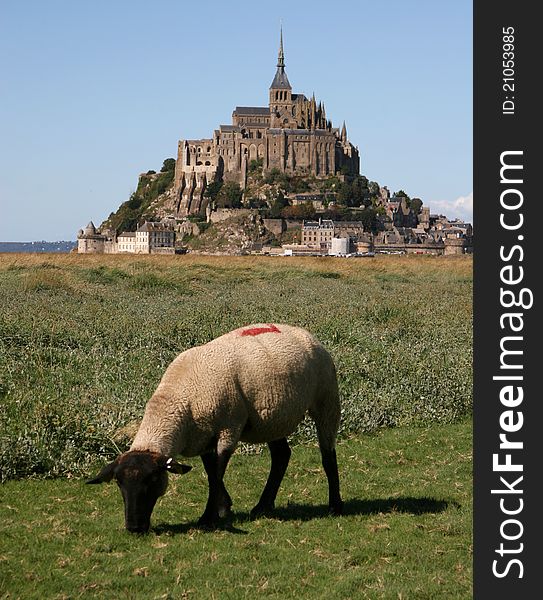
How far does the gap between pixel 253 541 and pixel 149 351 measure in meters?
9.23

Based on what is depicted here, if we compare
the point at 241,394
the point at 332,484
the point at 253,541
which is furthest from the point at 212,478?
the point at 332,484

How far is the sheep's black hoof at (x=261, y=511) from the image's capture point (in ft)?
33.2

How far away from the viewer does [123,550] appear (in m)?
8.87

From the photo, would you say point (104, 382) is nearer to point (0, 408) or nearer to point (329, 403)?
point (0, 408)

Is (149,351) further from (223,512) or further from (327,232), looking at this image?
(327,232)

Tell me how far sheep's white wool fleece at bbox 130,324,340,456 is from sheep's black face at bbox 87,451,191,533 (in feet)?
0.76

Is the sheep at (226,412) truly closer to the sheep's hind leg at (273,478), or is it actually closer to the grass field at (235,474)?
the sheep's hind leg at (273,478)

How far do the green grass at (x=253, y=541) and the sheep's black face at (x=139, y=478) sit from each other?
0.34 meters

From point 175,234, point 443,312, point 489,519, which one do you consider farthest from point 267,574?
point 175,234

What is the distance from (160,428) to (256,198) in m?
191

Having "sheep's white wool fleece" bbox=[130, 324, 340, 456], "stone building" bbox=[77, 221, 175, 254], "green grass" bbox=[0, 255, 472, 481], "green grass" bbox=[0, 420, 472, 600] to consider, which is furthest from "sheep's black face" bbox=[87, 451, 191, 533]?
"stone building" bbox=[77, 221, 175, 254]

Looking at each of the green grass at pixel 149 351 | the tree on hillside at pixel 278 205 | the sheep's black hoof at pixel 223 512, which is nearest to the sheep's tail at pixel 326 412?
the sheep's black hoof at pixel 223 512

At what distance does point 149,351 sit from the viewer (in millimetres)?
18062

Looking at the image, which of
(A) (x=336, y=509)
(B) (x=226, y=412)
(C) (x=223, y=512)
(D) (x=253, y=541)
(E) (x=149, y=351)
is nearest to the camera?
(D) (x=253, y=541)
